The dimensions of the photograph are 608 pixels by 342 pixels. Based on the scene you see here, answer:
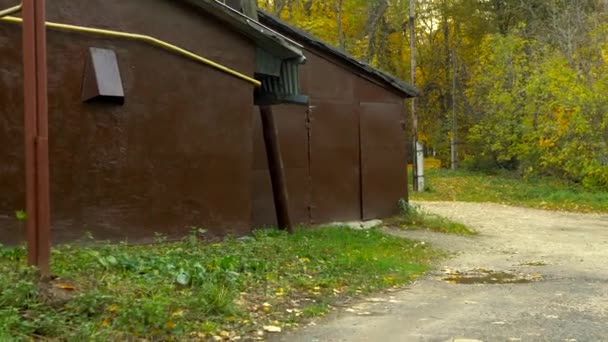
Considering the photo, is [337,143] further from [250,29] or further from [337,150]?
[250,29]

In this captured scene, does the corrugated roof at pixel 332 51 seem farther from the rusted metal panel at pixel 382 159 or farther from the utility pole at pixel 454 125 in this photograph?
the utility pole at pixel 454 125

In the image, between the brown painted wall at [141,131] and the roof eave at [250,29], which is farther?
the roof eave at [250,29]

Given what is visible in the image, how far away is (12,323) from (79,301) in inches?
26.0

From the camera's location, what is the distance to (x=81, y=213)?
30.1ft

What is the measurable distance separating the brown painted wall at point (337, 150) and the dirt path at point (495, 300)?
1594 millimetres

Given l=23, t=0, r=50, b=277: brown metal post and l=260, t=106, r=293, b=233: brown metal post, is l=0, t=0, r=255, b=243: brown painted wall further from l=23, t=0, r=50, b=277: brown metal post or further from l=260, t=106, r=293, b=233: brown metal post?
l=23, t=0, r=50, b=277: brown metal post

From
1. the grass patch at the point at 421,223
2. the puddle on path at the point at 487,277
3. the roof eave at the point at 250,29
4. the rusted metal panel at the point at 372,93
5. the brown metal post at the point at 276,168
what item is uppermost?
the roof eave at the point at 250,29

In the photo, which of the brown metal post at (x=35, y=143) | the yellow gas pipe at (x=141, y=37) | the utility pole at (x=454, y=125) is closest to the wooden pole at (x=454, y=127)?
the utility pole at (x=454, y=125)

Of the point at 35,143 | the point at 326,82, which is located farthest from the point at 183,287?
the point at 326,82

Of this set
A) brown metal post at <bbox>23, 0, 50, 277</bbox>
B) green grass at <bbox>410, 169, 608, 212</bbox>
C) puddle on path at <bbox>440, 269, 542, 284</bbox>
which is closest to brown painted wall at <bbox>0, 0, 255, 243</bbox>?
brown metal post at <bbox>23, 0, 50, 277</bbox>

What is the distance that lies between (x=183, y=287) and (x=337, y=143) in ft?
28.2

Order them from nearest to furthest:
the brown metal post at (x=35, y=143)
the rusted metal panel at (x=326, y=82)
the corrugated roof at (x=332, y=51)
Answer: the brown metal post at (x=35, y=143), the corrugated roof at (x=332, y=51), the rusted metal panel at (x=326, y=82)

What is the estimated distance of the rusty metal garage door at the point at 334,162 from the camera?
1459 cm

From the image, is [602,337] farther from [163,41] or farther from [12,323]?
[163,41]
